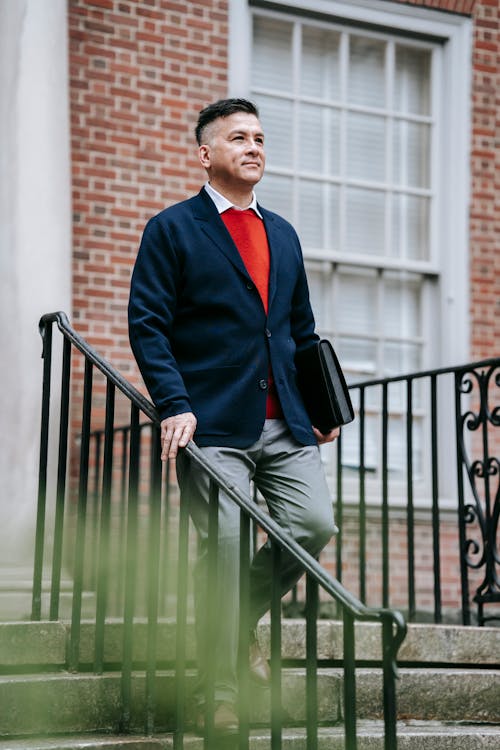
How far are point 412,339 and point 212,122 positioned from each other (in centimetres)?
423

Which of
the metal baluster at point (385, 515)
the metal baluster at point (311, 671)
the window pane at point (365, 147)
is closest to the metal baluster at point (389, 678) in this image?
the metal baluster at point (311, 671)

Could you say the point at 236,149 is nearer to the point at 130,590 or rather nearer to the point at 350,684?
the point at 130,590

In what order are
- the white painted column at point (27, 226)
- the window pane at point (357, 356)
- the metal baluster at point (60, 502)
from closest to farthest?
1. the metal baluster at point (60, 502)
2. the white painted column at point (27, 226)
3. the window pane at point (357, 356)

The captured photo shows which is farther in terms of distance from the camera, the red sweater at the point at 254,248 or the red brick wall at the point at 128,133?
the red brick wall at the point at 128,133

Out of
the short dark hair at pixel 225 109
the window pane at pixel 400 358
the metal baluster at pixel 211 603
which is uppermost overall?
the short dark hair at pixel 225 109

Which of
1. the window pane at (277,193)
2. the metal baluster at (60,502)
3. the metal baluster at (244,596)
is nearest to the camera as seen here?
the metal baluster at (244,596)

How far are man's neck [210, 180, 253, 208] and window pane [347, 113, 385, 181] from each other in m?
3.99

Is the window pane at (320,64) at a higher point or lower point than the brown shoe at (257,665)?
higher

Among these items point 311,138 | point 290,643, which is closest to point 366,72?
point 311,138

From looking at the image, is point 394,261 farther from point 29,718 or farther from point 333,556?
point 29,718

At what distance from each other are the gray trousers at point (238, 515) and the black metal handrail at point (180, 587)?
0.22ft

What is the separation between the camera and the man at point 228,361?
3645 mm

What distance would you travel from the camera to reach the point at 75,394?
6.77 m

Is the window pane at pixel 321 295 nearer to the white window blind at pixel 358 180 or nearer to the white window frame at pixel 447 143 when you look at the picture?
the white window blind at pixel 358 180
